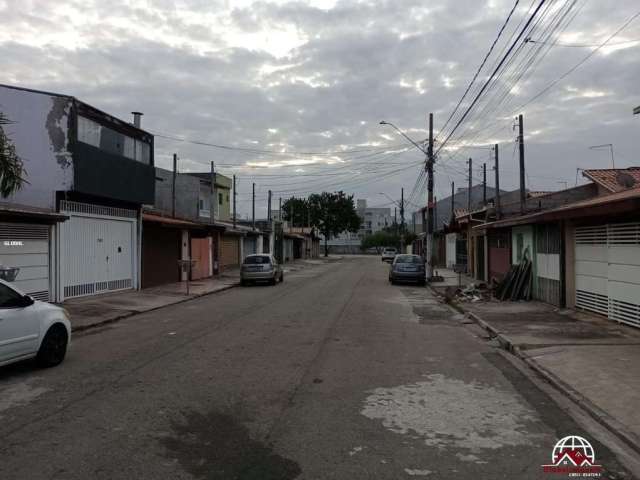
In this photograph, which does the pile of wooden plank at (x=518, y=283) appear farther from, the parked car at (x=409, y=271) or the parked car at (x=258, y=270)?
the parked car at (x=258, y=270)

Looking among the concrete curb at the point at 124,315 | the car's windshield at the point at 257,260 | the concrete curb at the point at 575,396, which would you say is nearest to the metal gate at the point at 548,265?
the concrete curb at the point at 575,396

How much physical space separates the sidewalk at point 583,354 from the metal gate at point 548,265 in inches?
29.3

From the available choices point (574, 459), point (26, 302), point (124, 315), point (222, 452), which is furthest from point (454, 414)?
point (124, 315)

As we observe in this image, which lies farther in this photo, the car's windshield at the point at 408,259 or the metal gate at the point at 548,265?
the car's windshield at the point at 408,259

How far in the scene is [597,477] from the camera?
4734mm

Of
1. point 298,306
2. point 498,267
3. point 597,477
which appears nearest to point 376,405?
point 597,477

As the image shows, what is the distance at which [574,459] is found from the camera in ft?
16.8

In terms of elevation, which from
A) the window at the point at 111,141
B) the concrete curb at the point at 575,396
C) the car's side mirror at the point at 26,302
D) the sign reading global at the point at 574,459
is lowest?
the sign reading global at the point at 574,459

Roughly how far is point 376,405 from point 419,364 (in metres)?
2.61

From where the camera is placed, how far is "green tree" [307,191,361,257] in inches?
3907

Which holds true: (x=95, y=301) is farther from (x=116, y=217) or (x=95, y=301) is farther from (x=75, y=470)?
(x=75, y=470)

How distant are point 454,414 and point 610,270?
869 centimetres

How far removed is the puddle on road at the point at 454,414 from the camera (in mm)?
5500

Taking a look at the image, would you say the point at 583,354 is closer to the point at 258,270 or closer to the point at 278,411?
the point at 278,411
